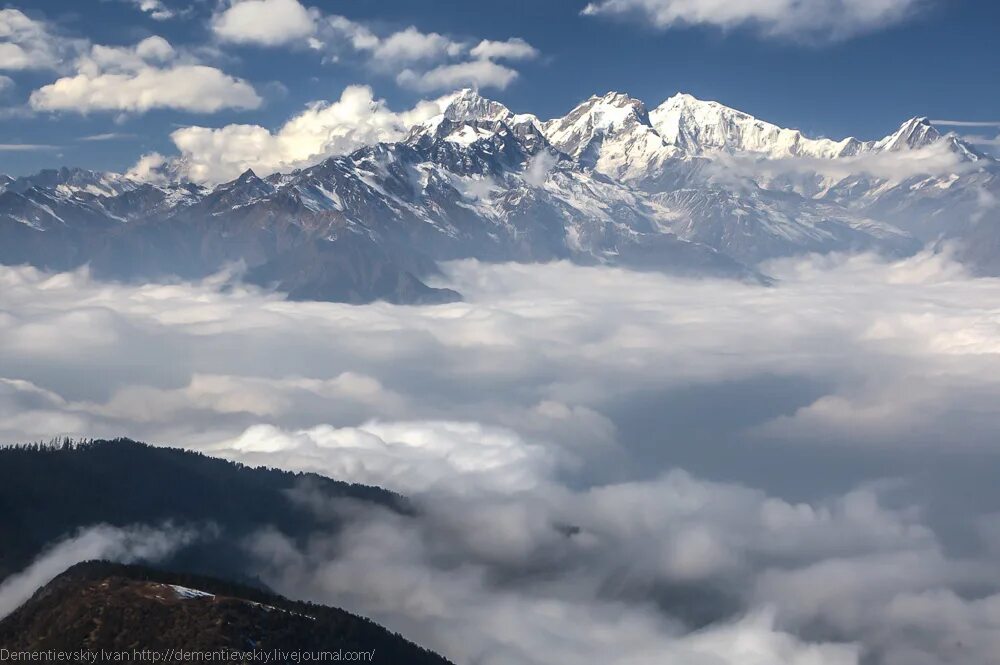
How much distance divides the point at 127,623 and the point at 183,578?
20.2 m

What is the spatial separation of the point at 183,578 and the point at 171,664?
31.0 m

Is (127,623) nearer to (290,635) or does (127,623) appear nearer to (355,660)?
(290,635)

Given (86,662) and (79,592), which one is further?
(79,592)

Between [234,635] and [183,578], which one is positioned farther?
[183,578]

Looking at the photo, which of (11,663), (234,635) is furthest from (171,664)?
(11,663)

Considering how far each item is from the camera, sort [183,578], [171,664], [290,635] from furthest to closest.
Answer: [183,578] < [290,635] < [171,664]

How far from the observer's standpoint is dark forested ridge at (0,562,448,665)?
554 ft

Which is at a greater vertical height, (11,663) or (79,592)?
(79,592)

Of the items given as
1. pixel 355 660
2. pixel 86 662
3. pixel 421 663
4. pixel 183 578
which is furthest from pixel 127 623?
pixel 421 663

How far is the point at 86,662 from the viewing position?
166m

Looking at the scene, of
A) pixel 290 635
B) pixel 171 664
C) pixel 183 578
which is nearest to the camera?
pixel 171 664

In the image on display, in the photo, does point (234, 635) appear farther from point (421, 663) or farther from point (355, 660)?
point (421, 663)

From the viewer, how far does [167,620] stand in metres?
172

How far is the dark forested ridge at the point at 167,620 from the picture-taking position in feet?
554
